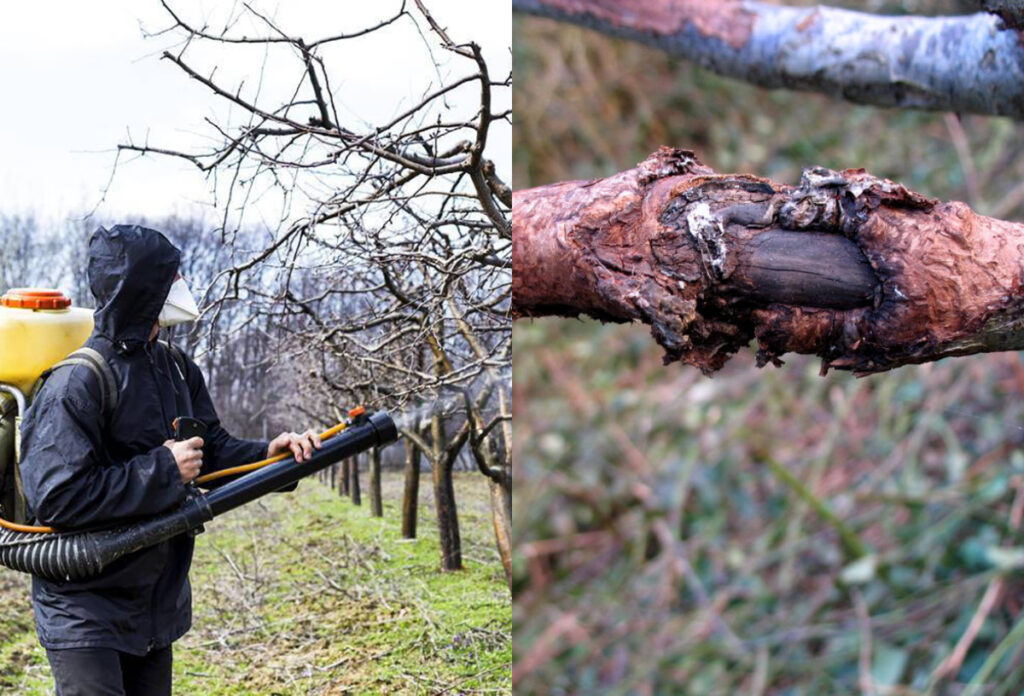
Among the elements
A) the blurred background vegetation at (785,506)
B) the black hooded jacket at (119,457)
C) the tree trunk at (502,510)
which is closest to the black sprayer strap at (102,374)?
the black hooded jacket at (119,457)

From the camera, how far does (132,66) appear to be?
112 centimetres

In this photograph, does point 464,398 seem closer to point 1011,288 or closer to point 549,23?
point 1011,288

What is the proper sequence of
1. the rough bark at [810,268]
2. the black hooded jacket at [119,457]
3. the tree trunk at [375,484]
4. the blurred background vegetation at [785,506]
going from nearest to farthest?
the rough bark at [810,268] → the black hooded jacket at [119,457] → the tree trunk at [375,484] → the blurred background vegetation at [785,506]

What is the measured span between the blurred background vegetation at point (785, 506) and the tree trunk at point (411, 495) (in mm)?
768

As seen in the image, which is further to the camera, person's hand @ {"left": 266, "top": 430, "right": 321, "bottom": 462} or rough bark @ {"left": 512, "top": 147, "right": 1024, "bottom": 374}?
person's hand @ {"left": 266, "top": 430, "right": 321, "bottom": 462}

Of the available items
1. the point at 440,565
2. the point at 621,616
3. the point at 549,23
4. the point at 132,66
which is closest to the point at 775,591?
the point at 621,616

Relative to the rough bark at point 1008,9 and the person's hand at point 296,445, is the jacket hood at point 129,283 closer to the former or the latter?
the person's hand at point 296,445

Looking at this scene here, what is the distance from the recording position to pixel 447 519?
1221 millimetres

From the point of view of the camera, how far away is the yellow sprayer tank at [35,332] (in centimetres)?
97

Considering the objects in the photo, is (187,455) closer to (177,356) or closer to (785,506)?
(177,356)

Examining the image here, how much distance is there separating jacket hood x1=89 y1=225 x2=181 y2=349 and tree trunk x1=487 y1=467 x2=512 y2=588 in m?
0.46

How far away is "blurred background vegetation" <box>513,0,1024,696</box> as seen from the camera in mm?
1556

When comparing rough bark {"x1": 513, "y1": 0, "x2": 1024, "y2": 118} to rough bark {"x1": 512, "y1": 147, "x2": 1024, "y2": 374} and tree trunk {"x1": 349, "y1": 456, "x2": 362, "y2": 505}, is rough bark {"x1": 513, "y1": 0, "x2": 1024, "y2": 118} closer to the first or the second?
rough bark {"x1": 512, "y1": 147, "x2": 1024, "y2": 374}

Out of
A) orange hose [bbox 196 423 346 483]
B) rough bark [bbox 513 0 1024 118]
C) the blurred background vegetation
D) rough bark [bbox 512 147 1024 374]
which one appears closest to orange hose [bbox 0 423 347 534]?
orange hose [bbox 196 423 346 483]
